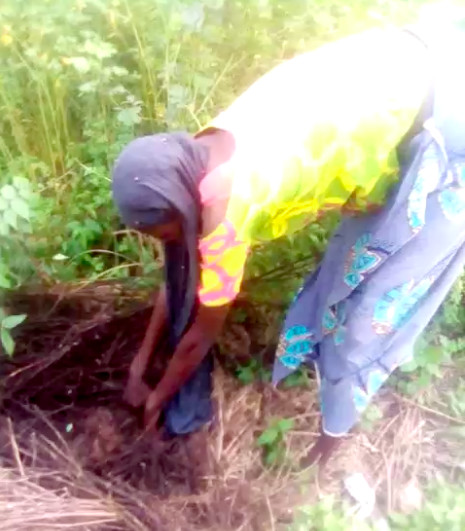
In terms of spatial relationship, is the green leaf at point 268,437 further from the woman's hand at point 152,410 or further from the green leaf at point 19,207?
the green leaf at point 19,207

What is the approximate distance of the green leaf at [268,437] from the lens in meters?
1.98

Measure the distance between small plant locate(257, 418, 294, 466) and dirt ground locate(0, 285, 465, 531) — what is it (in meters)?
0.02

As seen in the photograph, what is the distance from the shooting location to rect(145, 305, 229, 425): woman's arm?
4.75 ft

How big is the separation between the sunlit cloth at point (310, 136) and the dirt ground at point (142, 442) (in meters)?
0.61

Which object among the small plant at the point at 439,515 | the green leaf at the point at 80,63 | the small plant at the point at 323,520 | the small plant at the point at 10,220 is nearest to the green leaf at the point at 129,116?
the green leaf at the point at 80,63

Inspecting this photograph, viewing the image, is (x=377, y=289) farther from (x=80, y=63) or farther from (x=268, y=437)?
(x=80, y=63)

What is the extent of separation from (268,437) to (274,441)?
27 millimetres

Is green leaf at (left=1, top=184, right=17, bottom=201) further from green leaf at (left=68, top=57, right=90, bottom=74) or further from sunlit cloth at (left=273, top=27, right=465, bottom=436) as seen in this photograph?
sunlit cloth at (left=273, top=27, right=465, bottom=436)

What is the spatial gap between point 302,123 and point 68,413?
1.02 metres

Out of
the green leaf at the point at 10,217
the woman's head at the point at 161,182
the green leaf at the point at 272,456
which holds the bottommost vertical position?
the green leaf at the point at 272,456

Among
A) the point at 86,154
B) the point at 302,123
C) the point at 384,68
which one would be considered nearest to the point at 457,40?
the point at 384,68

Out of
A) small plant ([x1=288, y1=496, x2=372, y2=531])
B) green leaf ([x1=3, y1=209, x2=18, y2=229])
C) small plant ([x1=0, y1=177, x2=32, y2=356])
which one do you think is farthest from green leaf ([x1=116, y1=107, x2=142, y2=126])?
small plant ([x1=288, y1=496, x2=372, y2=531])

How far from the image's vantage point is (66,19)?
1837 millimetres

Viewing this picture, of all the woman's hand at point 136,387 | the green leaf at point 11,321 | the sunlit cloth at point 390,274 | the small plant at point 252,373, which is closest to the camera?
the sunlit cloth at point 390,274
